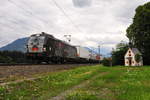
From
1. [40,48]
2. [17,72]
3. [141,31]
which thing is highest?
[141,31]

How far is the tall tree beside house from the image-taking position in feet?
186

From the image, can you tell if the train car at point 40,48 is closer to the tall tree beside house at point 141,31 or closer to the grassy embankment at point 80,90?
the grassy embankment at point 80,90

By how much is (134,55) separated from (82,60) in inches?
556

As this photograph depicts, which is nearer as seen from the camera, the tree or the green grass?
the green grass

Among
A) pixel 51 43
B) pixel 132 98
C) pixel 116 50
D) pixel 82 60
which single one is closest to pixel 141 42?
pixel 116 50


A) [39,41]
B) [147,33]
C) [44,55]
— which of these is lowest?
[44,55]

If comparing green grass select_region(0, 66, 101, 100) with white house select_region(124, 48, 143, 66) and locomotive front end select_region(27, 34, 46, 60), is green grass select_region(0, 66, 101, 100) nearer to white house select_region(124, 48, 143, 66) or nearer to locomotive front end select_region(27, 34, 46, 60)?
locomotive front end select_region(27, 34, 46, 60)

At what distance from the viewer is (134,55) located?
59.2m

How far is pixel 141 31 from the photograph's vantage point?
188 feet

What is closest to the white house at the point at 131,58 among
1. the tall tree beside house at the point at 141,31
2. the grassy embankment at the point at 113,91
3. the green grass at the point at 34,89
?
the tall tree beside house at the point at 141,31

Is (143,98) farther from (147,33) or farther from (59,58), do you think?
(147,33)

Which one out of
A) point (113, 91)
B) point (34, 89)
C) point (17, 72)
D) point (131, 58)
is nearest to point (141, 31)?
point (131, 58)

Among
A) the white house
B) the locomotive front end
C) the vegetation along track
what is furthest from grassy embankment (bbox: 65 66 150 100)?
the white house

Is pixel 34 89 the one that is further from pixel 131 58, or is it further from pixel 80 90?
pixel 131 58
